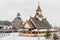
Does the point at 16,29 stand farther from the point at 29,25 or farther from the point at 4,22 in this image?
the point at 4,22

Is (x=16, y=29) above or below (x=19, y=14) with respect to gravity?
below

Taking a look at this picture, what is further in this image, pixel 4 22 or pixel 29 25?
pixel 4 22

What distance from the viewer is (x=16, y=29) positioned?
36.0 meters

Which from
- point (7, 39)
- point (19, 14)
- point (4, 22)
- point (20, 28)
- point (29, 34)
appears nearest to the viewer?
point (7, 39)

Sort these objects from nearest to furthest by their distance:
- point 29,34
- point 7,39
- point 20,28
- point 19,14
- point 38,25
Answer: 1. point 7,39
2. point 29,34
3. point 38,25
4. point 20,28
5. point 19,14

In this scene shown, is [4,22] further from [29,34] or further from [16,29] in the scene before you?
[29,34]

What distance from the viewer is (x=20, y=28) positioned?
35.3m

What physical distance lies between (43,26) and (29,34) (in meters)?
4.75

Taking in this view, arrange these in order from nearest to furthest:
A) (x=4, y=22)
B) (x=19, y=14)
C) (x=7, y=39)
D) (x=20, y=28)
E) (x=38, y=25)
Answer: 1. (x=7, y=39)
2. (x=38, y=25)
3. (x=20, y=28)
4. (x=19, y=14)
5. (x=4, y=22)

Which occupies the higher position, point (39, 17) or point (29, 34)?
point (39, 17)

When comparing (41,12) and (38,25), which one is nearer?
(38,25)

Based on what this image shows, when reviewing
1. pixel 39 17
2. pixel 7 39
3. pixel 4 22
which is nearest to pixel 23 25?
pixel 39 17

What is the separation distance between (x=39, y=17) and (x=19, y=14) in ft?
12.9

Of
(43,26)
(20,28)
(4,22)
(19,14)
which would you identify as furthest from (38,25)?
(4,22)
